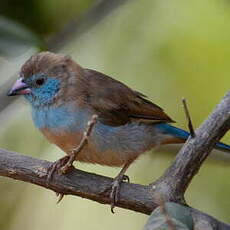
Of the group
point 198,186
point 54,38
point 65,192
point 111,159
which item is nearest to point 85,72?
point 54,38

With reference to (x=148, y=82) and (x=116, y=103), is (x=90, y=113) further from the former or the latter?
(x=148, y=82)

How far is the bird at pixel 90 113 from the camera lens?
15.6ft

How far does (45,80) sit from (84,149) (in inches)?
23.3

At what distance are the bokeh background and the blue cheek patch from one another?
0.58 metres

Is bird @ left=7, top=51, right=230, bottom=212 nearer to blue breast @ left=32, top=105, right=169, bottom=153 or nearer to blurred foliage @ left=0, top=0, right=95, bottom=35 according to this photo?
blue breast @ left=32, top=105, right=169, bottom=153

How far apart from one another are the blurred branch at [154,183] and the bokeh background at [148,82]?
1.37 metres

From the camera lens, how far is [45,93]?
496 cm

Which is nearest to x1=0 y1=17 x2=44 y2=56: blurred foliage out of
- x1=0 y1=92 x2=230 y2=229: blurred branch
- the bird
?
the bird

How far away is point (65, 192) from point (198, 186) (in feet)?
6.84

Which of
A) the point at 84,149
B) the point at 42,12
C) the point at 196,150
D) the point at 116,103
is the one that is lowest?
the point at 84,149

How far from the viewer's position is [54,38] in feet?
16.7

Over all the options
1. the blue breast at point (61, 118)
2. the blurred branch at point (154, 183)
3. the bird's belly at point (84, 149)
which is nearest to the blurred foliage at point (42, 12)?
the blue breast at point (61, 118)

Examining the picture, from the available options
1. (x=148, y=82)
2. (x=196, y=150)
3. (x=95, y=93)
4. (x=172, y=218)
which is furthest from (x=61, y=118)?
(x=172, y=218)

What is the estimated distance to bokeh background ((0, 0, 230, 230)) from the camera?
19.3 feet
